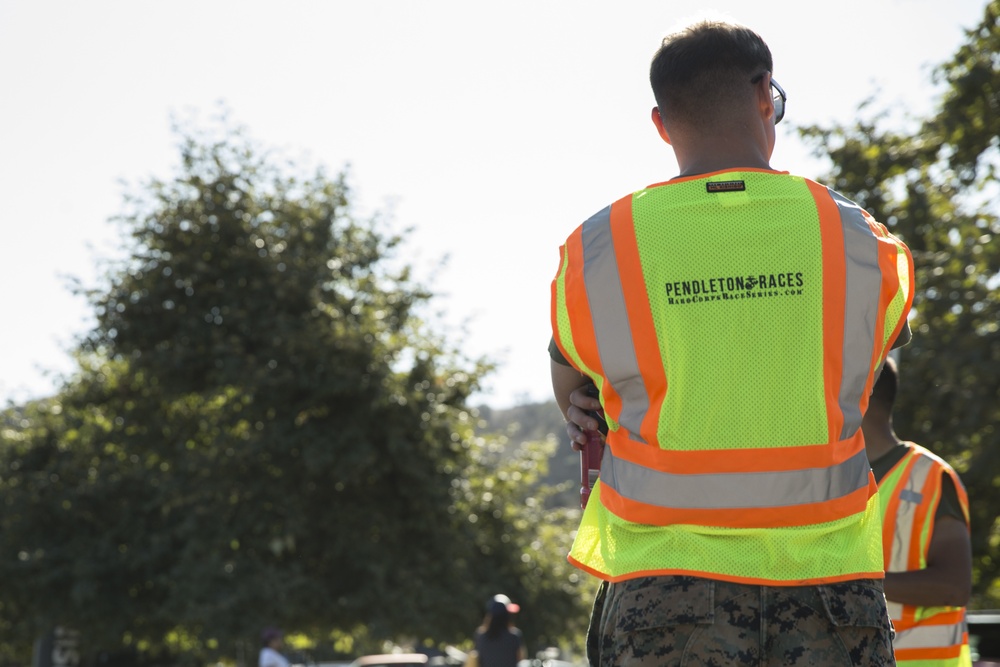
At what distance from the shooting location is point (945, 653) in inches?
140

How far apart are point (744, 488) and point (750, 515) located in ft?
0.16

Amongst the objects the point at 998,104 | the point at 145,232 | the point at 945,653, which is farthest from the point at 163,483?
the point at 945,653

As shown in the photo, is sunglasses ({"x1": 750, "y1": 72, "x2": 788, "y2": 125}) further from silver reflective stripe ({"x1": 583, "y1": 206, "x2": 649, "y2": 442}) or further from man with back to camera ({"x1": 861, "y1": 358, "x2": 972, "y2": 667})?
man with back to camera ({"x1": 861, "y1": 358, "x2": 972, "y2": 667})

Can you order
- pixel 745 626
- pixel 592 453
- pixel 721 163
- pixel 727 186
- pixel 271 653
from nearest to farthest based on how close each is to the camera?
pixel 745 626 → pixel 727 186 → pixel 721 163 → pixel 592 453 → pixel 271 653

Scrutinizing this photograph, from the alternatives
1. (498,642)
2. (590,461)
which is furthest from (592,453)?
(498,642)

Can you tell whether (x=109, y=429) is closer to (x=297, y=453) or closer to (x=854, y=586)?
(x=297, y=453)

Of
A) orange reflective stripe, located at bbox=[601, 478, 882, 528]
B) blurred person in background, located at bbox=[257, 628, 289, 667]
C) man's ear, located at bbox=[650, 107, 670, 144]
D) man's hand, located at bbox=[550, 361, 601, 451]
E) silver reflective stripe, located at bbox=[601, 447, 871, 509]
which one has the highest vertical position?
man's ear, located at bbox=[650, 107, 670, 144]

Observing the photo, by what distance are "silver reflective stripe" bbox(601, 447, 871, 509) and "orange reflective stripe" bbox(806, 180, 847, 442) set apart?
8 centimetres

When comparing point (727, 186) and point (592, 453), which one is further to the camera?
point (592, 453)

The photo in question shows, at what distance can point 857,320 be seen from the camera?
2176 millimetres

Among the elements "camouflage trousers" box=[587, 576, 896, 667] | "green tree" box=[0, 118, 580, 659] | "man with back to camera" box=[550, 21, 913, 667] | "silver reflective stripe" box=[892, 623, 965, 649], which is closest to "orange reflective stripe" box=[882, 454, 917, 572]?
"silver reflective stripe" box=[892, 623, 965, 649]

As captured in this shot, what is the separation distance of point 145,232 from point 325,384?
5016 millimetres

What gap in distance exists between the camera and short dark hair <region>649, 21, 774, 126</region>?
7.70 ft

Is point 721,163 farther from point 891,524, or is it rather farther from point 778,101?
point 891,524
